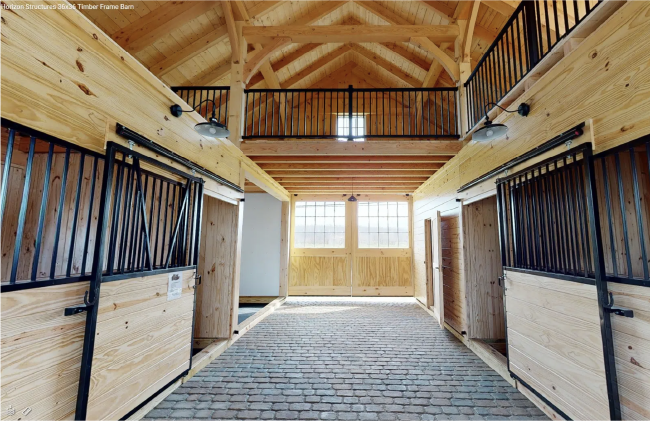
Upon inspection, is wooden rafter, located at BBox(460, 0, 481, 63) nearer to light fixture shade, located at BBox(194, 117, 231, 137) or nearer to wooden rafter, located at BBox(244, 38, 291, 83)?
wooden rafter, located at BBox(244, 38, 291, 83)

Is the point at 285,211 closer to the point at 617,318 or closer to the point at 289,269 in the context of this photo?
the point at 289,269

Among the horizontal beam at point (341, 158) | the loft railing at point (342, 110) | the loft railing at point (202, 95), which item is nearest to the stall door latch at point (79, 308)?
the loft railing at point (342, 110)

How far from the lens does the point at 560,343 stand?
207 cm

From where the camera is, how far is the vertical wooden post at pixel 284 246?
7.16 m

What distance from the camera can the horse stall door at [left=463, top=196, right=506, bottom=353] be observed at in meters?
3.72

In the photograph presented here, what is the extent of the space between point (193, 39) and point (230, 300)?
4026 mm

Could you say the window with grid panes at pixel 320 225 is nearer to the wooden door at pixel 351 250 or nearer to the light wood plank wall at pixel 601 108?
the wooden door at pixel 351 250

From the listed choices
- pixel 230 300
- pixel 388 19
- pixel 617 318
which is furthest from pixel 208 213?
pixel 388 19

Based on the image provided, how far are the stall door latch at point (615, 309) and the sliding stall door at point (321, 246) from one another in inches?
236

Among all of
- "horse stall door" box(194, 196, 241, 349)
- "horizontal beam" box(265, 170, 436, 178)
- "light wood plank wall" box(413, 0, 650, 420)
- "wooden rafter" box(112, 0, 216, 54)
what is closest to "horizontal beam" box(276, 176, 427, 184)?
"horizontal beam" box(265, 170, 436, 178)

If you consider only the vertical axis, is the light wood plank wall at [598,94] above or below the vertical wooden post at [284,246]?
above

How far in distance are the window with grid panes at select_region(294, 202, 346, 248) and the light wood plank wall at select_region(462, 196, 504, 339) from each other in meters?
4.06

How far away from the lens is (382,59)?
23.0 feet

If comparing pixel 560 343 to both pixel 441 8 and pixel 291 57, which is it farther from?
pixel 291 57
